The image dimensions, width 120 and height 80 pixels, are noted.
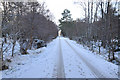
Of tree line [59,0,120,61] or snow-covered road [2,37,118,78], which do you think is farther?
tree line [59,0,120,61]

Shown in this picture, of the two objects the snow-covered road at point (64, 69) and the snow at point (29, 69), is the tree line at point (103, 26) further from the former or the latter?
the snow at point (29, 69)

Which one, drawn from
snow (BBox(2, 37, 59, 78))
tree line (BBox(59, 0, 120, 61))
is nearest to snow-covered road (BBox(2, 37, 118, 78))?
snow (BBox(2, 37, 59, 78))

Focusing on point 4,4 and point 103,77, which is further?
point 4,4

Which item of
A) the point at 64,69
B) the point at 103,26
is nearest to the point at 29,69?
the point at 64,69

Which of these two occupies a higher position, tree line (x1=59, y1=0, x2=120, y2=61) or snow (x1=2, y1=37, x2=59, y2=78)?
tree line (x1=59, y1=0, x2=120, y2=61)

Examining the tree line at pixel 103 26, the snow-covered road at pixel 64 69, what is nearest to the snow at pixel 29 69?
the snow-covered road at pixel 64 69

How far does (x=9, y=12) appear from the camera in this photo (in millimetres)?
5133

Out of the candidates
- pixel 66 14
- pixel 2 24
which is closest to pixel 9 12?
pixel 2 24

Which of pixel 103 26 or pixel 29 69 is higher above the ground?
pixel 103 26

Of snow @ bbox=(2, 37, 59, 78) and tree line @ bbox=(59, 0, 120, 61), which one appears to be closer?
snow @ bbox=(2, 37, 59, 78)

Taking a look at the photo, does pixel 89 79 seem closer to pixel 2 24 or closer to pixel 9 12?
pixel 2 24

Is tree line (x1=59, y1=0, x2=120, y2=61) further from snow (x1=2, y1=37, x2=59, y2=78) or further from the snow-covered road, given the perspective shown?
snow (x1=2, y1=37, x2=59, y2=78)

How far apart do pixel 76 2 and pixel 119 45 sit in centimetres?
1025

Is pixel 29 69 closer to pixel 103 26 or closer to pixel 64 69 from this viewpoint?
pixel 64 69
